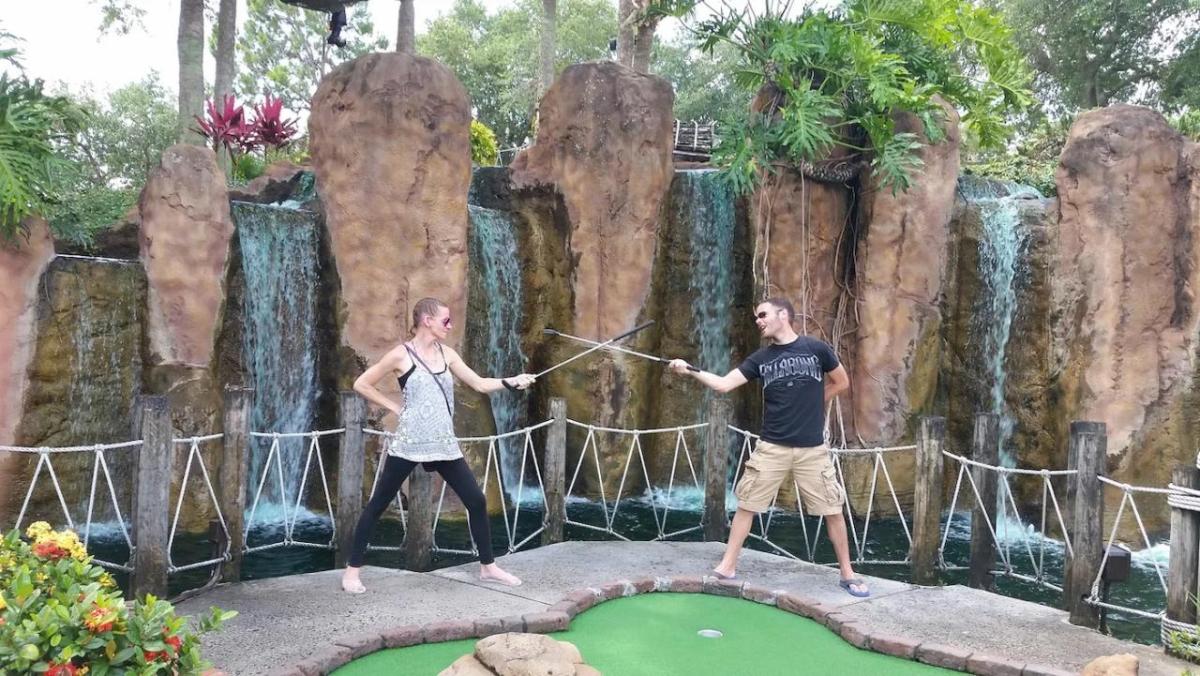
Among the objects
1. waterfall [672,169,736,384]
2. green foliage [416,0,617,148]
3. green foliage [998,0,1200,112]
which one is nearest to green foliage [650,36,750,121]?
green foliage [416,0,617,148]

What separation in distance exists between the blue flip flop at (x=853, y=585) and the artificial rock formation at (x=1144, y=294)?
15.3 feet

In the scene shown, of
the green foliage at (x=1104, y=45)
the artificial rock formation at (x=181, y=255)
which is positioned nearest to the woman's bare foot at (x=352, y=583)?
the artificial rock formation at (x=181, y=255)

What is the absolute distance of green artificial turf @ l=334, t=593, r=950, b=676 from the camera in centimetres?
425

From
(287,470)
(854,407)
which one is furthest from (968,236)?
(287,470)

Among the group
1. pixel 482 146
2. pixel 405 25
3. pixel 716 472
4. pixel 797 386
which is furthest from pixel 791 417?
pixel 405 25

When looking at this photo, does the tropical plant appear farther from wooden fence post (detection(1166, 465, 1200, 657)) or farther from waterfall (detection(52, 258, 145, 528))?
wooden fence post (detection(1166, 465, 1200, 657))

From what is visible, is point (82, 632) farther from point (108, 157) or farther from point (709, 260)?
point (108, 157)

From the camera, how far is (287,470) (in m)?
9.33

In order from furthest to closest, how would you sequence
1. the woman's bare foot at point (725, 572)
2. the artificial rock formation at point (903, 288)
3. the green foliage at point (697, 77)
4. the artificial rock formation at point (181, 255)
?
the green foliage at point (697, 77) → the artificial rock formation at point (903, 288) → the artificial rock formation at point (181, 255) → the woman's bare foot at point (725, 572)

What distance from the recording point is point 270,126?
14.7m

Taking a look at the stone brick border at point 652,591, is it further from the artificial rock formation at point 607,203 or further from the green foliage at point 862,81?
the green foliage at point 862,81

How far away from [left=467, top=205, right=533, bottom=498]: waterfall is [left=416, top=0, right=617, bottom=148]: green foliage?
59.3 ft

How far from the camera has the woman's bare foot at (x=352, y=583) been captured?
5066mm

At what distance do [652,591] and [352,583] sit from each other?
1.65 m
